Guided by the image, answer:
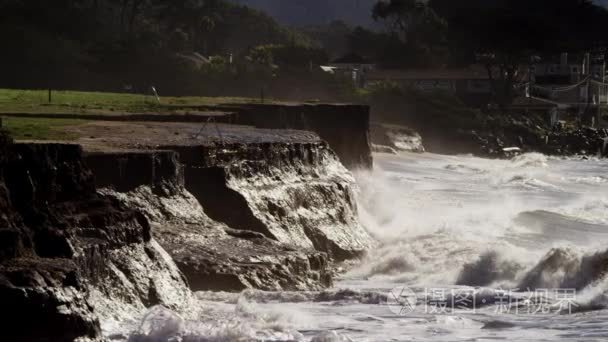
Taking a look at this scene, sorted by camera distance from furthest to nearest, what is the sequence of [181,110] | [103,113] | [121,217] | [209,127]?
[181,110], [103,113], [209,127], [121,217]

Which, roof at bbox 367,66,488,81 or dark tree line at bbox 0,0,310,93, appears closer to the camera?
Result: dark tree line at bbox 0,0,310,93

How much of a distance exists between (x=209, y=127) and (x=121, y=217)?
44.7 ft

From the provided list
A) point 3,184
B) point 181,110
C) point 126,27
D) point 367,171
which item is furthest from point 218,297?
point 126,27

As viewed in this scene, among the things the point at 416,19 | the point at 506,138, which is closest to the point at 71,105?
the point at 506,138

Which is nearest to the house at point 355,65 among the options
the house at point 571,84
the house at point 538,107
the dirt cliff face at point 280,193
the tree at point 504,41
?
the tree at point 504,41

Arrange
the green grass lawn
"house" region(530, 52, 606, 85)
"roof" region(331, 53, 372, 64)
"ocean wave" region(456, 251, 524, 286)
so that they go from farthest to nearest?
1. "house" region(530, 52, 606, 85)
2. "roof" region(331, 53, 372, 64)
3. "ocean wave" region(456, 251, 524, 286)
4. the green grass lawn

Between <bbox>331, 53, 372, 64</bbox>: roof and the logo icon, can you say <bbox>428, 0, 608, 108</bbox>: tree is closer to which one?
<bbox>331, 53, 372, 64</bbox>: roof

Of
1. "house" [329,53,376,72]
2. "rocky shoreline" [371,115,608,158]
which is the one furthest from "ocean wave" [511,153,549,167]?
"house" [329,53,376,72]

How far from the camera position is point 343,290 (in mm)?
19828

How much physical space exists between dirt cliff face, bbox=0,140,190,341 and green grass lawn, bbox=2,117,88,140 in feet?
18.5

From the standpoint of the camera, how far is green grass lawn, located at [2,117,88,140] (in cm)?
2373

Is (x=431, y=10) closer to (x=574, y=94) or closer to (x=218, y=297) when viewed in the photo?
(x=574, y=94)

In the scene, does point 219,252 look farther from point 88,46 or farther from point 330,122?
point 88,46

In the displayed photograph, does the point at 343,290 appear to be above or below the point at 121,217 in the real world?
below
